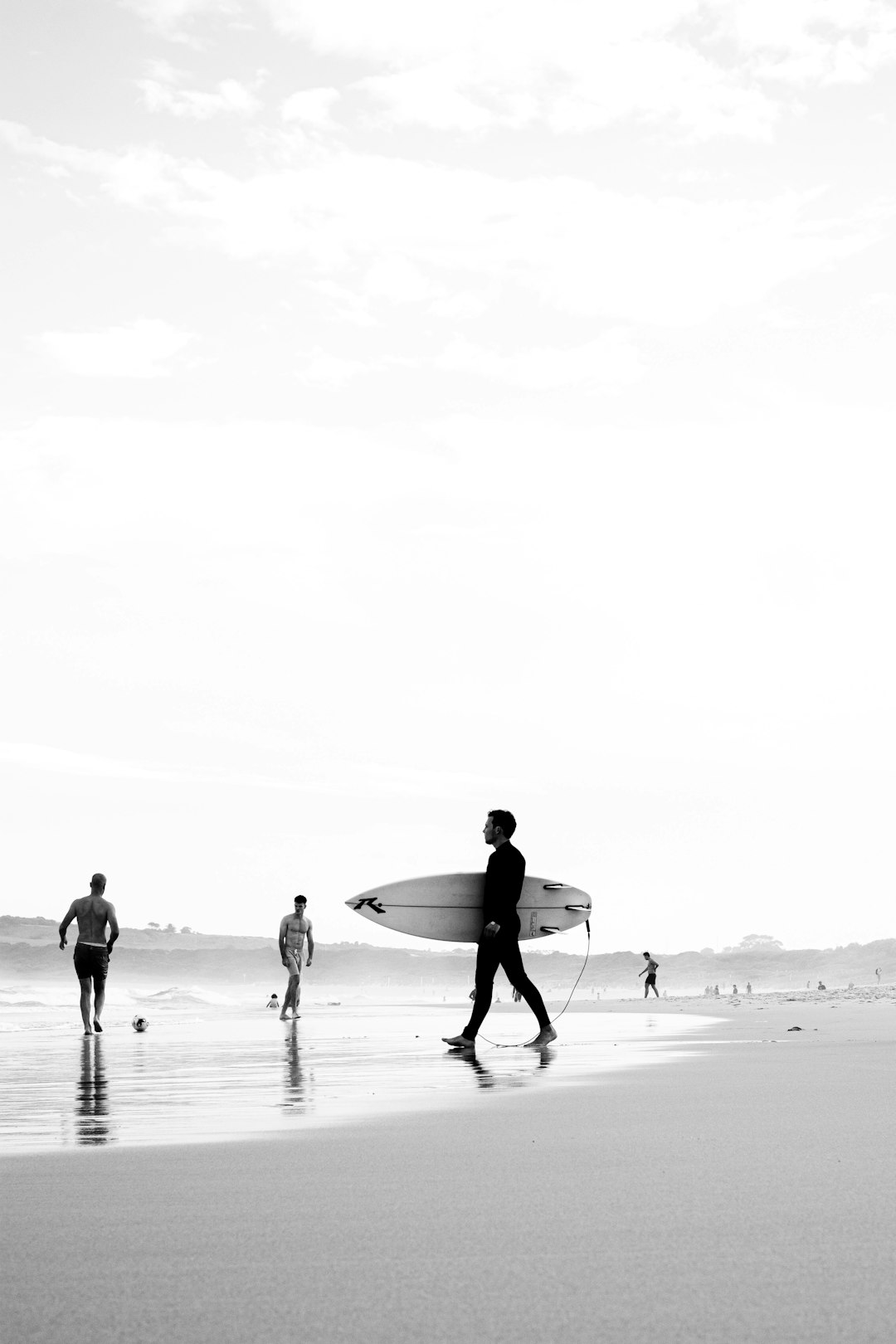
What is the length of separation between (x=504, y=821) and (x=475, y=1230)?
7.06 m

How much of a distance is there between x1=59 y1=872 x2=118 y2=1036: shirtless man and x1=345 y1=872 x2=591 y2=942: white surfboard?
3740mm

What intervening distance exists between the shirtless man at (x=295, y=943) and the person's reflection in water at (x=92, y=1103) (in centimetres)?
716

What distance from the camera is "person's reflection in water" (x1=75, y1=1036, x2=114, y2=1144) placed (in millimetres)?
4457

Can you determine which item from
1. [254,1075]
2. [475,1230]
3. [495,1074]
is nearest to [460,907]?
[254,1075]

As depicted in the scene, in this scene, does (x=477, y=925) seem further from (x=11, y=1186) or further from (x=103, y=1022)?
(x=11, y=1186)

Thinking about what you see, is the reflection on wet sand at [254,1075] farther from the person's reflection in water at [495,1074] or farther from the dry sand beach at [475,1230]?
the dry sand beach at [475,1230]

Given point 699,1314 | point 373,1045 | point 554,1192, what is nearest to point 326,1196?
point 554,1192

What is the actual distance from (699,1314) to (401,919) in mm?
10720

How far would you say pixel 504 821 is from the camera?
9750 mm

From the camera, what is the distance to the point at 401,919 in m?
12.6

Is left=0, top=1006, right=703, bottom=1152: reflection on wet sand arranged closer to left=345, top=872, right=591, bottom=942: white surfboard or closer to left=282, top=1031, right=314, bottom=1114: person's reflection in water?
left=282, top=1031, right=314, bottom=1114: person's reflection in water

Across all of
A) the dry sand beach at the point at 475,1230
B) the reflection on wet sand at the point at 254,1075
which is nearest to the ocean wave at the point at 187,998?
the reflection on wet sand at the point at 254,1075

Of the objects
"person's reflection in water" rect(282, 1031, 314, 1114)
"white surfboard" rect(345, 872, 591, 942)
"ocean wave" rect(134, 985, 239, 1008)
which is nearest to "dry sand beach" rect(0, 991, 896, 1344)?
"person's reflection in water" rect(282, 1031, 314, 1114)

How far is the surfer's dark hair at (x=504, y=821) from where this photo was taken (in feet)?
32.0
